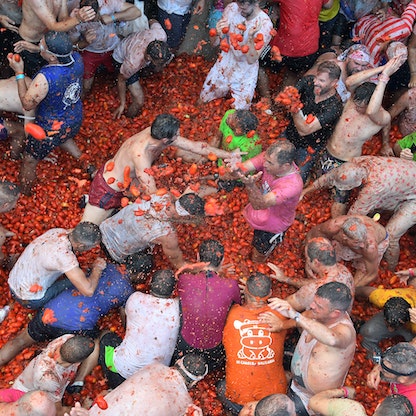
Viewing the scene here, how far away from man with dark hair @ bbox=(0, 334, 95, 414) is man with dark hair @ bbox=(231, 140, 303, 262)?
7.01 ft

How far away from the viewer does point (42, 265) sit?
5.57 meters

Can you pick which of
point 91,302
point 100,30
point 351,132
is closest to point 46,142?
point 100,30

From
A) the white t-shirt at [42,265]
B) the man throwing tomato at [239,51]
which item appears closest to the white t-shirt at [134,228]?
the white t-shirt at [42,265]

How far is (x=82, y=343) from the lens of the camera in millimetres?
5012

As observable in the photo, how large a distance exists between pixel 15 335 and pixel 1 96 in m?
2.64

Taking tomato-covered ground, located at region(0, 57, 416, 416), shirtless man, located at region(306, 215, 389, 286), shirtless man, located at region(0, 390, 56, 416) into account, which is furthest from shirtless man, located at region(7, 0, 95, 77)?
shirtless man, located at region(0, 390, 56, 416)

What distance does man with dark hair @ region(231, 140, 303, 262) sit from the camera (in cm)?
573

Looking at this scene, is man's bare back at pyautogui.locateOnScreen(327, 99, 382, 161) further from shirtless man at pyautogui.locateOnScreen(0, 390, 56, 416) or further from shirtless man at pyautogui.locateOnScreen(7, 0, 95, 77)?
shirtless man at pyautogui.locateOnScreen(0, 390, 56, 416)

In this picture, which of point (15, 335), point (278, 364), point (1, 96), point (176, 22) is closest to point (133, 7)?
point (176, 22)

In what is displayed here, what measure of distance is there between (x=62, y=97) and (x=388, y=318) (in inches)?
161

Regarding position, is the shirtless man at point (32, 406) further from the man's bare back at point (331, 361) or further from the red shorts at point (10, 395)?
the man's bare back at point (331, 361)

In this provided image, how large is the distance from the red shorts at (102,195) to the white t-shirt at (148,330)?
138 cm

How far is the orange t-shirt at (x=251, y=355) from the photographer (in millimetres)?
5324

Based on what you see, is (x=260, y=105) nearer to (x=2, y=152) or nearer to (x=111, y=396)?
(x=2, y=152)
